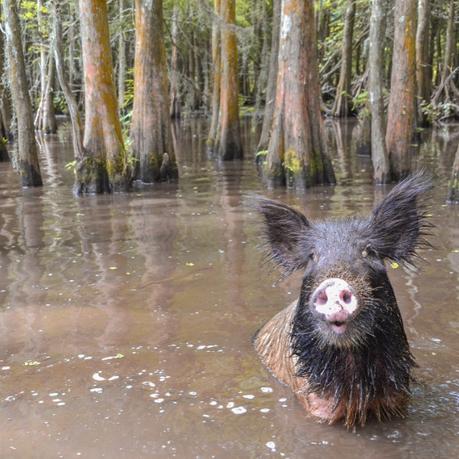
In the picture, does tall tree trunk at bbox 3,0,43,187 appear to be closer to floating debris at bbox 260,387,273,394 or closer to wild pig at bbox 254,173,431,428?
floating debris at bbox 260,387,273,394

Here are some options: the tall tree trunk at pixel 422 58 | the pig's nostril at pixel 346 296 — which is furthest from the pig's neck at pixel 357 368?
the tall tree trunk at pixel 422 58

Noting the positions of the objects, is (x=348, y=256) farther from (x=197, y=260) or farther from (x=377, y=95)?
(x=377, y=95)

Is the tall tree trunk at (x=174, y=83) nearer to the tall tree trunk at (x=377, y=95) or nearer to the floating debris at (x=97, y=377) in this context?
the tall tree trunk at (x=377, y=95)

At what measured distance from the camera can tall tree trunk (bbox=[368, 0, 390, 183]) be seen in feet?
50.8

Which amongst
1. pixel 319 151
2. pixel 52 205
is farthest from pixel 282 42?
pixel 52 205

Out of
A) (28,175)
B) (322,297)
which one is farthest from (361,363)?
(28,175)

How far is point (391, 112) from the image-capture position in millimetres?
15953

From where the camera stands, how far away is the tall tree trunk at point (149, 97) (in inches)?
666

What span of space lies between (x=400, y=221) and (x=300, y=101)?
10.8 meters

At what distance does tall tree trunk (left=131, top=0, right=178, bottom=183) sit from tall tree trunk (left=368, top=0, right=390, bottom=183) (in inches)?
196

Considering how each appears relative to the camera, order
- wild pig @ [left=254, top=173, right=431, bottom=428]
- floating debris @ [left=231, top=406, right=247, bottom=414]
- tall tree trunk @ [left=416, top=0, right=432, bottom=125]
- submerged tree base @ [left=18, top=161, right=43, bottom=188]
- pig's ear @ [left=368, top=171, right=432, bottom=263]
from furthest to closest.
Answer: tall tree trunk @ [left=416, top=0, right=432, bottom=125] < submerged tree base @ [left=18, top=161, right=43, bottom=188] < floating debris @ [left=231, top=406, right=247, bottom=414] < pig's ear @ [left=368, top=171, right=432, bottom=263] < wild pig @ [left=254, top=173, right=431, bottom=428]

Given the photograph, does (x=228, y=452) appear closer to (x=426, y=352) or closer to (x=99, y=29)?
(x=426, y=352)

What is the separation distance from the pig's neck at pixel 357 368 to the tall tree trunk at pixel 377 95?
37.3 ft

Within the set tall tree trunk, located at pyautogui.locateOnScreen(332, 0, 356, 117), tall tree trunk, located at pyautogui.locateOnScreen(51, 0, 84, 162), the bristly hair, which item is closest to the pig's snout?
the bristly hair
